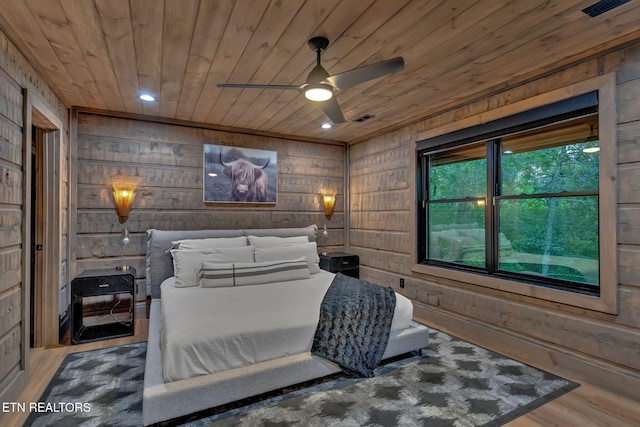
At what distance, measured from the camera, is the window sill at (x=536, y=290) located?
2429 millimetres

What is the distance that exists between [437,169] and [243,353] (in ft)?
10.2

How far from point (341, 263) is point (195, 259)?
2191 mm

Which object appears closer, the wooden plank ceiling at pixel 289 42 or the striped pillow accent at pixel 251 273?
the wooden plank ceiling at pixel 289 42

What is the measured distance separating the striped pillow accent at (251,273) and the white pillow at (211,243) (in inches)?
19.0

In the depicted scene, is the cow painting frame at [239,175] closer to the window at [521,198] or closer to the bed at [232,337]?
the bed at [232,337]

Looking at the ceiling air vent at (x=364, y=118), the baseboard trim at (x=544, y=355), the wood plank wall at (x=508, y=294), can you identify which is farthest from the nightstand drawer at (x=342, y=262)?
the ceiling air vent at (x=364, y=118)

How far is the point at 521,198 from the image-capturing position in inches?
123

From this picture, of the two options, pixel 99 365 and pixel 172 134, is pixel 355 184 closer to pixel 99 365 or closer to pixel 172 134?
pixel 172 134

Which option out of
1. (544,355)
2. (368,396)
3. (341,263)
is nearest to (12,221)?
(368,396)

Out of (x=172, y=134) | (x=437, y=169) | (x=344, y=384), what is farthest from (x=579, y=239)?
(x=172, y=134)

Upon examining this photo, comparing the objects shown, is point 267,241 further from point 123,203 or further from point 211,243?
point 123,203

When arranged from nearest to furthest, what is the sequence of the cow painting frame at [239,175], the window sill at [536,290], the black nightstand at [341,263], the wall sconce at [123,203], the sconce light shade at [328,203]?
the window sill at [536,290], the wall sconce at [123,203], the cow painting frame at [239,175], the black nightstand at [341,263], the sconce light shade at [328,203]

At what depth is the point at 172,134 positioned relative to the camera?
4.24 m

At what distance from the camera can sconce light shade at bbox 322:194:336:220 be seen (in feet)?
17.1
